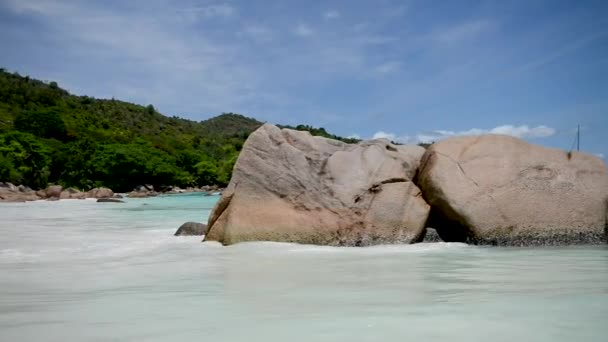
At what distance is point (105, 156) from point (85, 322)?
54.2 m

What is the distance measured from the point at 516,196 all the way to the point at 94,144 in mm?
57335

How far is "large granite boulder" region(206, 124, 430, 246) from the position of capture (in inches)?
318

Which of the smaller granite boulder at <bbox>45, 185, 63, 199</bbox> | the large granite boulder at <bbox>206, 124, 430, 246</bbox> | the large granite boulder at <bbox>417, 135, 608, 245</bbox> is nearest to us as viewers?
the large granite boulder at <bbox>417, 135, 608, 245</bbox>

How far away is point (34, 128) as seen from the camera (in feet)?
204

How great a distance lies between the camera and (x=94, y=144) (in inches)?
2311

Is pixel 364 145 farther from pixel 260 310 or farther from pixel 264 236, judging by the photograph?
pixel 260 310

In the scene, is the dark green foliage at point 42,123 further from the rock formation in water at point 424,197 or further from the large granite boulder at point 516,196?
the large granite boulder at point 516,196

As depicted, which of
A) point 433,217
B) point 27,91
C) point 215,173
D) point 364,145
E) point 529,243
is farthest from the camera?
point 27,91

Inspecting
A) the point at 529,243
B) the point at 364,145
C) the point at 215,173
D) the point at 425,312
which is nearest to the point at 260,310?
the point at 425,312

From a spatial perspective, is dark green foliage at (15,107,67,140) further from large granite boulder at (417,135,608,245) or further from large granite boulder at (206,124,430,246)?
large granite boulder at (417,135,608,245)

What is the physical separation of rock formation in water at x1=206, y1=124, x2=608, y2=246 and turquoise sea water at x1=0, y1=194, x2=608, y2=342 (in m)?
0.49

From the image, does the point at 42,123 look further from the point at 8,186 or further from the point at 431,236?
the point at 431,236

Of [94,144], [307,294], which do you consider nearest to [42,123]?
[94,144]

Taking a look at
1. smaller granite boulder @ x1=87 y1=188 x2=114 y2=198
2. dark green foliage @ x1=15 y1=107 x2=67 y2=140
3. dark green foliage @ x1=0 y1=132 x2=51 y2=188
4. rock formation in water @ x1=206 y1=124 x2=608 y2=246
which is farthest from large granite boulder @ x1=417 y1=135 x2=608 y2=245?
dark green foliage @ x1=15 y1=107 x2=67 y2=140
